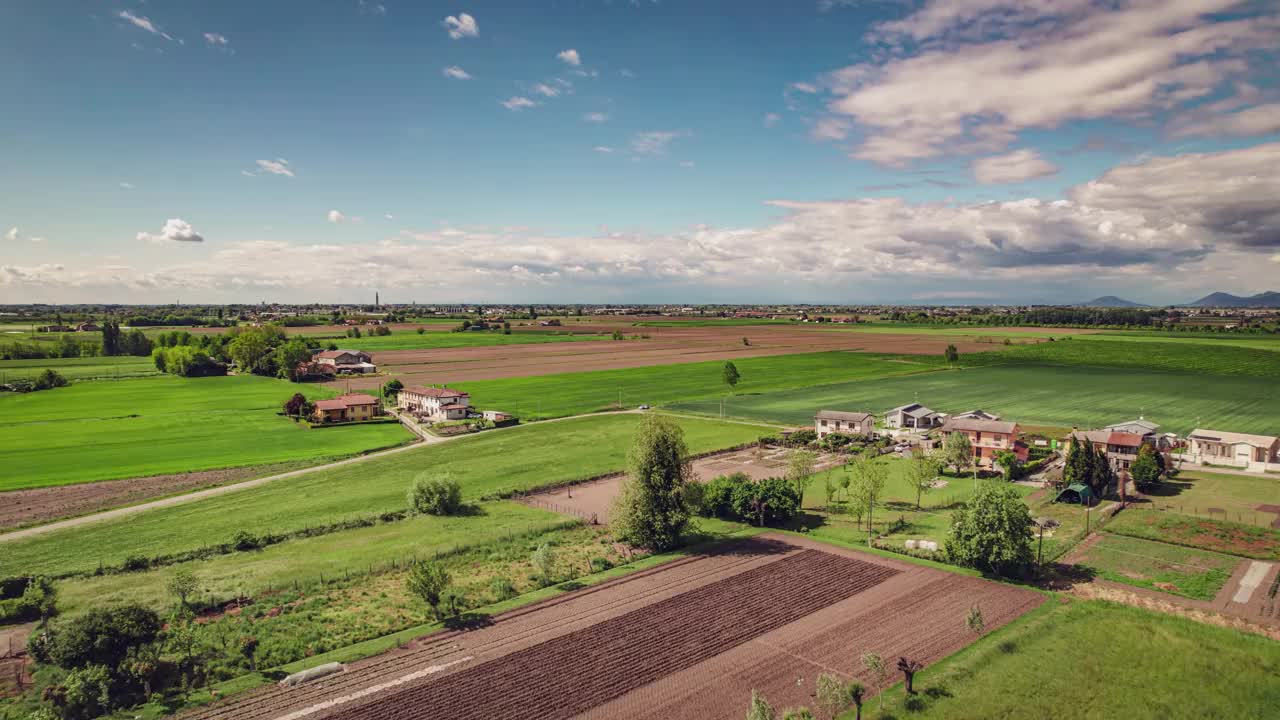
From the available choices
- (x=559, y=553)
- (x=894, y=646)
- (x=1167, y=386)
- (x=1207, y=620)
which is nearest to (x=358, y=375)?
(x=559, y=553)

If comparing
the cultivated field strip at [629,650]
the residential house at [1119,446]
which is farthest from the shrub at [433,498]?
the residential house at [1119,446]

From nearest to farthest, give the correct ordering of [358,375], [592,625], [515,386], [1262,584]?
[592,625], [1262,584], [515,386], [358,375]

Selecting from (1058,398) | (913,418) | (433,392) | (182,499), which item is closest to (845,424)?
(913,418)

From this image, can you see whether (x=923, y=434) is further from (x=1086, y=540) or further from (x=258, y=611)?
(x=258, y=611)

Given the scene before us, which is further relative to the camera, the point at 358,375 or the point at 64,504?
the point at 358,375

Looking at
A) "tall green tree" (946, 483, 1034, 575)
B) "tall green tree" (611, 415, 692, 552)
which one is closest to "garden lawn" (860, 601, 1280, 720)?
"tall green tree" (946, 483, 1034, 575)

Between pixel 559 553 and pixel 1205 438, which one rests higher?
pixel 1205 438

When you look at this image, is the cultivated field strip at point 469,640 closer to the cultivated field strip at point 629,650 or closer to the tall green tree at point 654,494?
the cultivated field strip at point 629,650

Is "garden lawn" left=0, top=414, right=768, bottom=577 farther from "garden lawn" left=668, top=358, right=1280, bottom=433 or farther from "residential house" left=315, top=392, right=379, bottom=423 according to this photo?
"garden lawn" left=668, top=358, right=1280, bottom=433
